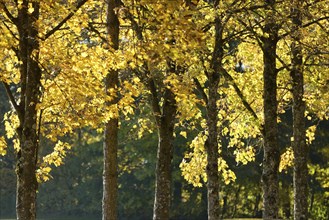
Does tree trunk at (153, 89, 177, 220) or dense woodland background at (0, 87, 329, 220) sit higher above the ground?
dense woodland background at (0, 87, 329, 220)

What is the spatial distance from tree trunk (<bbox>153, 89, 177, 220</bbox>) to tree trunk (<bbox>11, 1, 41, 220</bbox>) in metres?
5.65

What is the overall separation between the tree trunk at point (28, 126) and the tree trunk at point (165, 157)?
18.5 ft

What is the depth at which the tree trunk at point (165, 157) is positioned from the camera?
1839 cm

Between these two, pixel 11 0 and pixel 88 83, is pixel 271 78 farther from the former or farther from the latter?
pixel 11 0

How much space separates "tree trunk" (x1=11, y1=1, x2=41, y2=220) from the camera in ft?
42.8

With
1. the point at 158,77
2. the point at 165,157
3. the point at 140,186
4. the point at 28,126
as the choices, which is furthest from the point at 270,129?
the point at 140,186

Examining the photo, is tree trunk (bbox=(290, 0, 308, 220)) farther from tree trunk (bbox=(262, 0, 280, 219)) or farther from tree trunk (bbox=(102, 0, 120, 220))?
tree trunk (bbox=(102, 0, 120, 220))

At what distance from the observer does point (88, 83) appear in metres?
13.4

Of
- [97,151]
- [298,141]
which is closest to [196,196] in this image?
[97,151]

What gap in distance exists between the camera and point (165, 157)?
18.7 m

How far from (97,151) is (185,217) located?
12601 mm

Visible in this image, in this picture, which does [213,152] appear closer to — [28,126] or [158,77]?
[158,77]

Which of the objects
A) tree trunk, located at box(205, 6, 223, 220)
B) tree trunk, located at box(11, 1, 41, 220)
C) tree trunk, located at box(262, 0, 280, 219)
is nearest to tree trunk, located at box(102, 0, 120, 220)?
tree trunk, located at box(205, 6, 223, 220)

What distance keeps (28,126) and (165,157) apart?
626 cm
